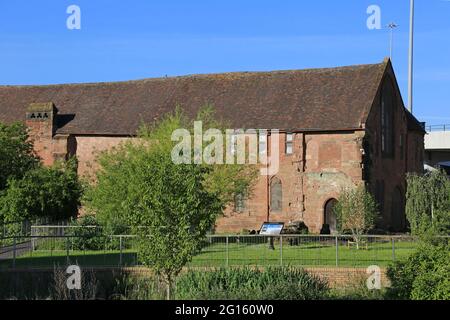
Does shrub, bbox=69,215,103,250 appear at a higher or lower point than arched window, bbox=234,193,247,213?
lower

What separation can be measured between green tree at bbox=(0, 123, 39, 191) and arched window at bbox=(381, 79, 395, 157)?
22.4 metres

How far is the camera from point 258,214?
157ft

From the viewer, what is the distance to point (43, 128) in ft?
176

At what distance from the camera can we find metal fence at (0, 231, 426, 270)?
2553cm

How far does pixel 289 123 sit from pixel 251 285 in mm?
28491

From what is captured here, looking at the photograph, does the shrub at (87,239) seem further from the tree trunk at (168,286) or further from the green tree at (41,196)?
the tree trunk at (168,286)

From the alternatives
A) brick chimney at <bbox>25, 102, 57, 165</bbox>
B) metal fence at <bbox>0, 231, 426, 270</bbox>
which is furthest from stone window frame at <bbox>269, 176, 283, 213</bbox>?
brick chimney at <bbox>25, 102, 57, 165</bbox>

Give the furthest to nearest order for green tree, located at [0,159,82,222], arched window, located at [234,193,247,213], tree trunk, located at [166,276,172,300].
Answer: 1. arched window, located at [234,193,247,213]
2. green tree, located at [0,159,82,222]
3. tree trunk, located at [166,276,172,300]

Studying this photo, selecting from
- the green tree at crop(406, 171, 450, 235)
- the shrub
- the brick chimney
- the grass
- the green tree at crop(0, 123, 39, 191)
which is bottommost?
the grass

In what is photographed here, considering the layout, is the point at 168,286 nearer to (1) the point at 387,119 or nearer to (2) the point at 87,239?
(2) the point at 87,239

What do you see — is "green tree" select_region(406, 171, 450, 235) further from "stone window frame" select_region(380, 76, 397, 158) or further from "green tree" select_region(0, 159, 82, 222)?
"green tree" select_region(0, 159, 82, 222)

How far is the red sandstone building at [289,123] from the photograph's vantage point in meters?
46.4

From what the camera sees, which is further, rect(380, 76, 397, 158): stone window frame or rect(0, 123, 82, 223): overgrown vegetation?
rect(380, 76, 397, 158): stone window frame
